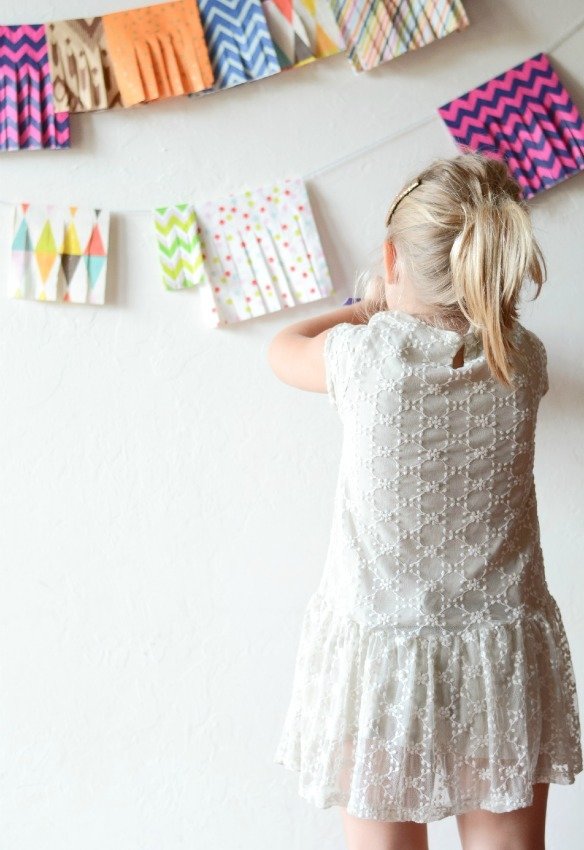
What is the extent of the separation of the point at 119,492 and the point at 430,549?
51cm

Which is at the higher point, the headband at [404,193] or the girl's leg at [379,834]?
the headband at [404,193]

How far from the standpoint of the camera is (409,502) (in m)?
1.05

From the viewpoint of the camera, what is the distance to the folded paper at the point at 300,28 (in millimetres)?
1312

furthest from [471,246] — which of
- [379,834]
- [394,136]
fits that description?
[379,834]

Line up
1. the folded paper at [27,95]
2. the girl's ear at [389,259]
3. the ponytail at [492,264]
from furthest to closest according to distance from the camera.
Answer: the folded paper at [27,95] < the girl's ear at [389,259] < the ponytail at [492,264]

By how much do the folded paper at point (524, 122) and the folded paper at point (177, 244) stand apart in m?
0.37

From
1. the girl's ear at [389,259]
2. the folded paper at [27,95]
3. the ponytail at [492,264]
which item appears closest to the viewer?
the ponytail at [492,264]

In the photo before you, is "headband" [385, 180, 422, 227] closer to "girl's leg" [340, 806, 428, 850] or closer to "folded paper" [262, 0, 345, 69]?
"folded paper" [262, 0, 345, 69]

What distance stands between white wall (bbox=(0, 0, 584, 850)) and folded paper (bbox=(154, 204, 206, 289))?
0.02 meters

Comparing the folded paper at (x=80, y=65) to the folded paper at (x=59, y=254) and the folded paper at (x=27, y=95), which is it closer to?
the folded paper at (x=27, y=95)

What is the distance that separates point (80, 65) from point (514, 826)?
107 centimetres

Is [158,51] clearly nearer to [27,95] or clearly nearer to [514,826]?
[27,95]

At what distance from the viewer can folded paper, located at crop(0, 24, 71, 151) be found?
1.28 meters

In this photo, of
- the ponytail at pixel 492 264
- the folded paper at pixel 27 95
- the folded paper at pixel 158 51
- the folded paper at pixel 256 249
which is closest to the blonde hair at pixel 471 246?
the ponytail at pixel 492 264
